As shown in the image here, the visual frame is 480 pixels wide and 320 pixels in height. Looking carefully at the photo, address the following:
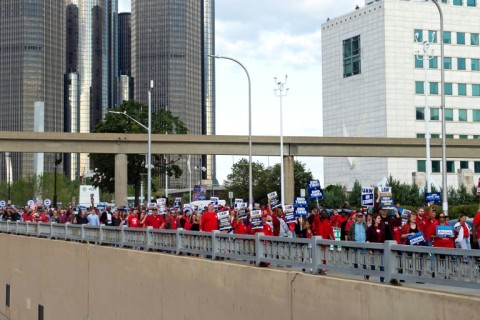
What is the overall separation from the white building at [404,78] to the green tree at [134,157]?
28.0 metres

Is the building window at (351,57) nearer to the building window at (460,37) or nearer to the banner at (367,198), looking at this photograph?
the building window at (460,37)

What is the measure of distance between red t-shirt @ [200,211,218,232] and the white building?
8187cm

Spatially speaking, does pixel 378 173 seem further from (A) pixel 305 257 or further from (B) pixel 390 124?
(A) pixel 305 257

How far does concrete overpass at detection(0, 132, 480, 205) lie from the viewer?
2566 inches

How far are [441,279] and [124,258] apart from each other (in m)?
13.4

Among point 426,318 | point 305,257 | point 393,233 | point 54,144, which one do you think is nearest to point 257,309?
point 305,257

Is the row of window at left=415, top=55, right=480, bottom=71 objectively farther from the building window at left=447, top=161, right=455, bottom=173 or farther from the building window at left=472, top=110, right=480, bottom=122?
the building window at left=447, top=161, right=455, bottom=173

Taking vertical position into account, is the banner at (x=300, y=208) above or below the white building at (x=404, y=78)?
below

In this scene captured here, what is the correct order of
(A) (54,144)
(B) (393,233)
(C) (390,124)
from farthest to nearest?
(C) (390,124)
(A) (54,144)
(B) (393,233)

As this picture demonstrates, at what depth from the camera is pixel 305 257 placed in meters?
15.2

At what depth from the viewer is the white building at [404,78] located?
102625 millimetres

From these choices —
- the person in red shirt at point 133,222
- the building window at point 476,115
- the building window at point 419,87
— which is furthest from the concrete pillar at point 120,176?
the building window at point 476,115

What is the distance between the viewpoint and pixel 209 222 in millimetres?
20969

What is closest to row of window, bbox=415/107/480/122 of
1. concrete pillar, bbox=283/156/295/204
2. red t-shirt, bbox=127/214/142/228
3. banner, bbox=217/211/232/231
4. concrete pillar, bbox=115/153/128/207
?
concrete pillar, bbox=283/156/295/204
